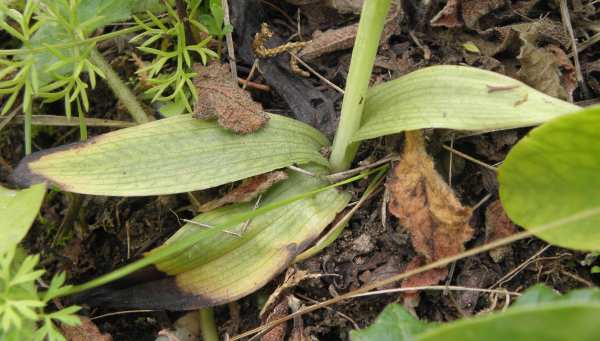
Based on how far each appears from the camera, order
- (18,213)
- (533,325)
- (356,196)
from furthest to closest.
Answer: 1. (356,196)
2. (18,213)
3. (533,325)

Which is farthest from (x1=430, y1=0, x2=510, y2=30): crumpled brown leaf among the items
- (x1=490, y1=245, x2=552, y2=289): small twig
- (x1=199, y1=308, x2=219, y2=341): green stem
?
(x1=199, y1=308, x2=219, y2=341): green stem

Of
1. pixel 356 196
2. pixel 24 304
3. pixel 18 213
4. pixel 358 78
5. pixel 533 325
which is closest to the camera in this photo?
pixel 533 325

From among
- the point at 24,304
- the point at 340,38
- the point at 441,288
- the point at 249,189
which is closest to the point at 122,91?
the point at 249,189

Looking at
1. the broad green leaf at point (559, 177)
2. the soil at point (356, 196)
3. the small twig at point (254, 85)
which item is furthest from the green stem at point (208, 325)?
the broad green leaf at point (559, 177)

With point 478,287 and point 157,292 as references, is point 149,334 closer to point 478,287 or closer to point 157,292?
point 157,292

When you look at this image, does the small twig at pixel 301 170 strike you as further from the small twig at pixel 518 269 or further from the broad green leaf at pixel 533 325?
the broad green leaf at pixel 533 325

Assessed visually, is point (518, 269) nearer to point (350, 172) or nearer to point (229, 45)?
point (350, 172)

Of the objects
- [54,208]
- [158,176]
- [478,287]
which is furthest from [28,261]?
[478,287]
